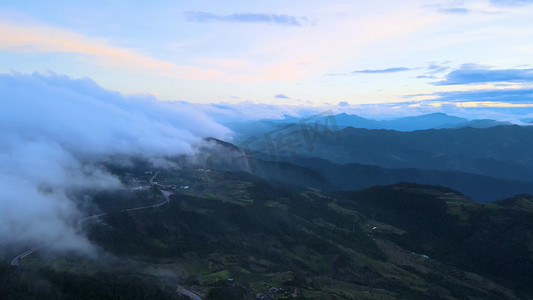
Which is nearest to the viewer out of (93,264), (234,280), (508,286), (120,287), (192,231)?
(120,287)

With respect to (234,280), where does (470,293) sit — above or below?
below

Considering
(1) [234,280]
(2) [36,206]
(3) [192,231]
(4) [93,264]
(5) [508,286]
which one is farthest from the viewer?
(2) [36,206]

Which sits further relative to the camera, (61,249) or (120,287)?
(61,249)

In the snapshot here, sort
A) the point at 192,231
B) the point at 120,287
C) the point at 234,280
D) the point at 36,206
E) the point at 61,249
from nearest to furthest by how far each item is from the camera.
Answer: the point at 120,287 → the point at 234,280 → the point at 61,249 → the point at 192,231 → the point at 36,206

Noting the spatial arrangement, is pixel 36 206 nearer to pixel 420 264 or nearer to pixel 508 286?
pixel 420 264

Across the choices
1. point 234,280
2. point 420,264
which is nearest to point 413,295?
point 420,264

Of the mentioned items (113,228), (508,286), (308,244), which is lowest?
(508,286)

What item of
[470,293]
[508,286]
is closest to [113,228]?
[470,293]

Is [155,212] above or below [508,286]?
above

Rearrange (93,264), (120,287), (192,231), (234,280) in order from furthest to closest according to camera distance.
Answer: (192,231)
(93,264)
(234,280)
(120,287)

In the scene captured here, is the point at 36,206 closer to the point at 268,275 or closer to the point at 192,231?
the point at 192,231
